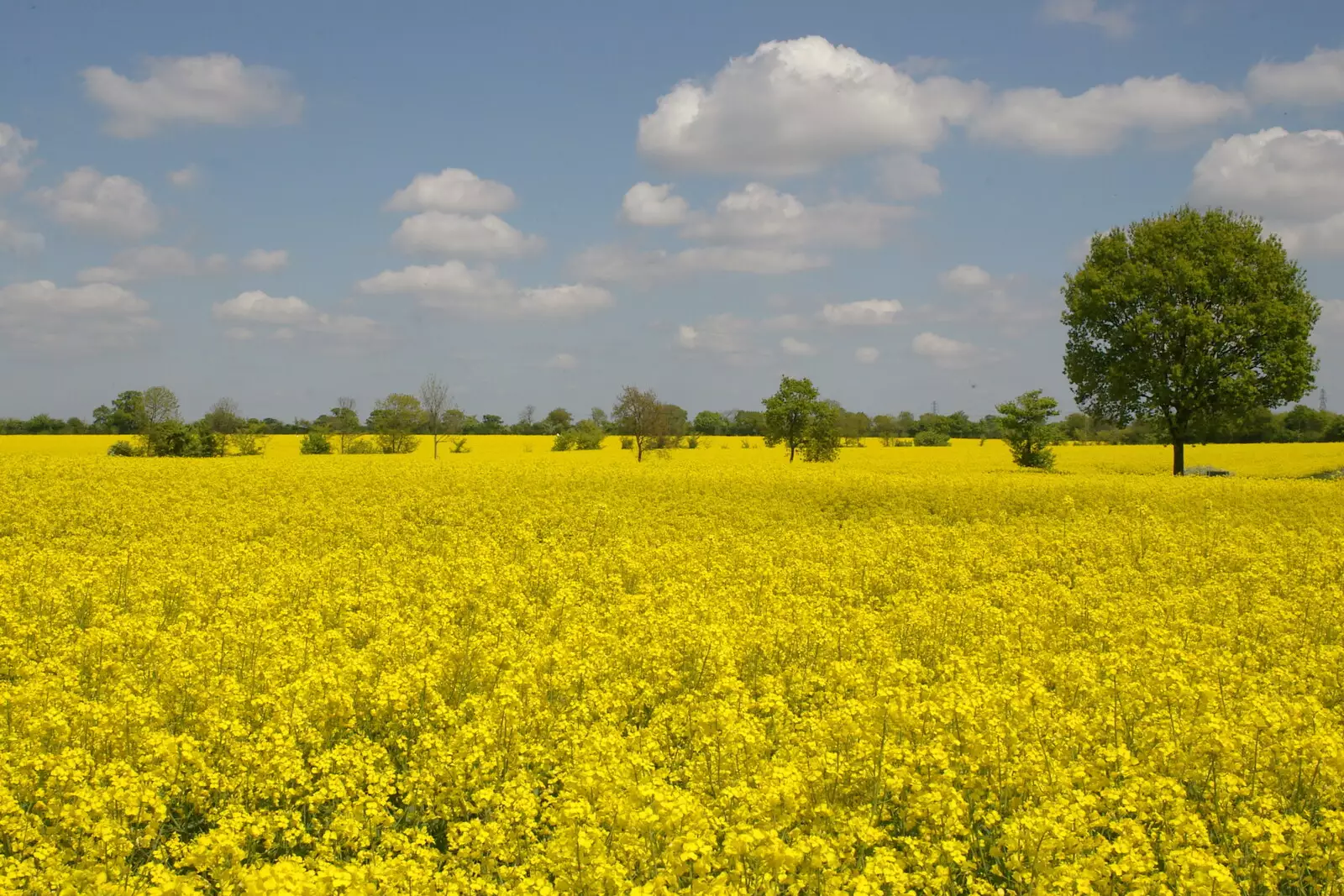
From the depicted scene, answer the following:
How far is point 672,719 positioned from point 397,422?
64146mm

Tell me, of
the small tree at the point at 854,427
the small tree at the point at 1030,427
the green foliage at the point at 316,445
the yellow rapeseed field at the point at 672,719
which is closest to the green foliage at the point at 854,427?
the small tree at the point at 854,427

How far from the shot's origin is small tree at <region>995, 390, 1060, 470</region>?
46.2 metres

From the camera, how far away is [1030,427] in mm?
46562

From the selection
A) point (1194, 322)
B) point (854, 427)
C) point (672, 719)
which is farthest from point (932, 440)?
point (672, 719)

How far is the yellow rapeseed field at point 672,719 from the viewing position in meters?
5.23

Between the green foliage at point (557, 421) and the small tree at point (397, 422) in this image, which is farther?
the green foliage at point (557, 421)

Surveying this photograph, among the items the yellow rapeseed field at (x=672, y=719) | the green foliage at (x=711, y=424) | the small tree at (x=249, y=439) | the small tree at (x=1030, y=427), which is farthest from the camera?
the green foliage at (x=711, y=424)

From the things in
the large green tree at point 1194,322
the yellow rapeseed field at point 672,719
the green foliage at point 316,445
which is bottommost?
the yellow rapeseed field at point 672,719

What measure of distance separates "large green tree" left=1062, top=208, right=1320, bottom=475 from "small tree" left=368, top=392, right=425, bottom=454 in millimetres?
48701

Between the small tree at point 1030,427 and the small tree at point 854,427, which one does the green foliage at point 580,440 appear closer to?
the small tree at point 854,427

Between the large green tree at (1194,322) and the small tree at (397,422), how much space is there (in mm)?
48701

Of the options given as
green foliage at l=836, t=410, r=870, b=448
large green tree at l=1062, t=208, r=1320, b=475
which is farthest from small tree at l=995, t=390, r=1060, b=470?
green foliage at l=836, t=410, r=870, b=448

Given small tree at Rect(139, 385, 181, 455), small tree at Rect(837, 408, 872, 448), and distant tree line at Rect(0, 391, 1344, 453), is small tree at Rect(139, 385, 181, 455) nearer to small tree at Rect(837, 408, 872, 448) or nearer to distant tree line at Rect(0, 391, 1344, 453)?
distant tree line at Rect(0, 391, 1344, 453)

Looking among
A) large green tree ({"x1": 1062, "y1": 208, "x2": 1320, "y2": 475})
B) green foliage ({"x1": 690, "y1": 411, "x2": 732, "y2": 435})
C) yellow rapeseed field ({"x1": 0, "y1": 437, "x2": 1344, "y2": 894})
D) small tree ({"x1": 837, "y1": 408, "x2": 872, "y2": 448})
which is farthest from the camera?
green foliage ({"x1": 690, "y1": 411, "x2": 732, "y2": 435})
